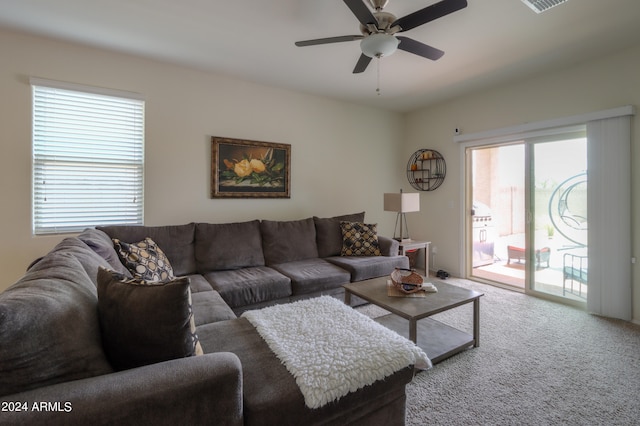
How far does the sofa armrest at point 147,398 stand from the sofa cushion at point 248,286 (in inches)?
57.6

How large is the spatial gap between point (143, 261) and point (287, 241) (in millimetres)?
1528

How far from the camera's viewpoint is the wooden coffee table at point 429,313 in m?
1.95

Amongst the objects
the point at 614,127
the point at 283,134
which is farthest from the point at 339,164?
the point at 614,127

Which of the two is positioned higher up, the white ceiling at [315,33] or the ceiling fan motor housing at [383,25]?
the white ceiling at [315,33]

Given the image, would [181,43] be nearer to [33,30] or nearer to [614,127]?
[33,30]

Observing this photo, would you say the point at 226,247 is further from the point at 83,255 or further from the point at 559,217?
the point at 559,217

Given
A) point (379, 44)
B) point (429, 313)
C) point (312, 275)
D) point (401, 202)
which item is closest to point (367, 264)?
point (312, 275)

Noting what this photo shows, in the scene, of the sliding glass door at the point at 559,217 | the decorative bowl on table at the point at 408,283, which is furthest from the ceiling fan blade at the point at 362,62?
the sliding glass door at the point at 559,217

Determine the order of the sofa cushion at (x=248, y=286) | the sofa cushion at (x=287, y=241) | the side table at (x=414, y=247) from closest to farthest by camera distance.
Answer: the sofa cushion at (x=248, y=286), the sofa cushion at (x=287, y=241), the side table at (x=414, y=247)

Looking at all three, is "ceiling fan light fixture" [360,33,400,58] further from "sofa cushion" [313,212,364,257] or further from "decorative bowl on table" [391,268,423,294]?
"sofa cushion" [313,212,364,257]

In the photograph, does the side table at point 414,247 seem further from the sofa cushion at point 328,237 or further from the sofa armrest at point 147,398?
the sofa armrest at point 147,398

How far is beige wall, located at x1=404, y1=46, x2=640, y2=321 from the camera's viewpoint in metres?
2.74

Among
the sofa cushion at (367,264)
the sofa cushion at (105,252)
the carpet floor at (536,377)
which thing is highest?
the sofa cushion at (105,252)

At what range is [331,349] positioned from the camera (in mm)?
1349
